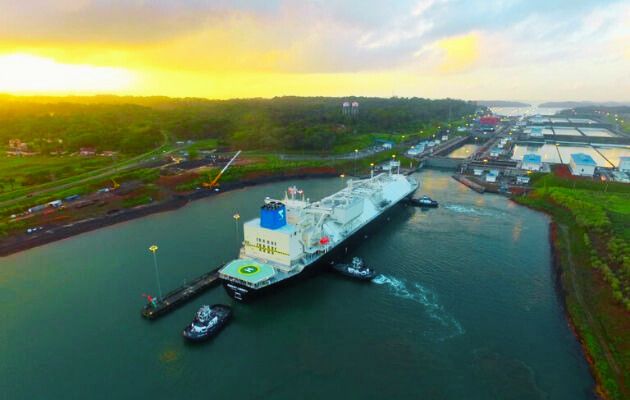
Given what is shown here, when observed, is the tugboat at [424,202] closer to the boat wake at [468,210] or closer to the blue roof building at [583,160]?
the boat wake at [468,210]

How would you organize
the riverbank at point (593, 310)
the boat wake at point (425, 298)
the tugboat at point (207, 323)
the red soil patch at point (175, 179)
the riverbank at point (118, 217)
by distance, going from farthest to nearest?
the red soil patch at point (175, 179) < the riverbank at point (118, 217) < the boat wake at point (425, 298) < the tugboat at point (207, 323) < the riverbank at point (593, 310)

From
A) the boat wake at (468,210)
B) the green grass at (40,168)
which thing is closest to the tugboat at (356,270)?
the boat wake at (468,210)

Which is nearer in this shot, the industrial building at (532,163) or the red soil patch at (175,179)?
the red soil patch at (175,179)

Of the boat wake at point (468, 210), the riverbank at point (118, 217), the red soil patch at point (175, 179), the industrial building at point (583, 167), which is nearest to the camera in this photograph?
the riverbank at point (118, 217)

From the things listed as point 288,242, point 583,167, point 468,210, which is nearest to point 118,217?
point 288,242

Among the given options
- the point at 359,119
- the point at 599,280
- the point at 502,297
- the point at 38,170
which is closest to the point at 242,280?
the point at 502,297

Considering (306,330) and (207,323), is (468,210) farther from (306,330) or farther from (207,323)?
(207,323)
